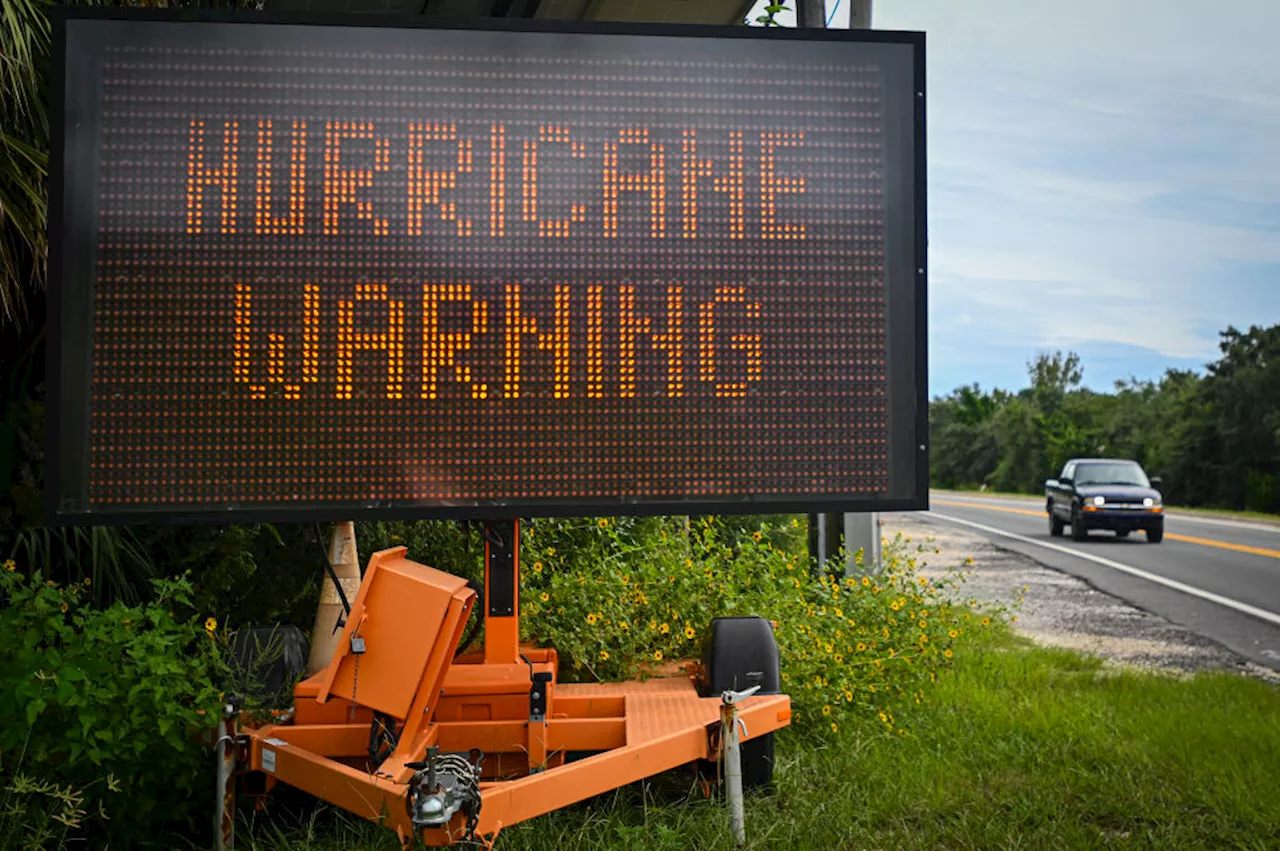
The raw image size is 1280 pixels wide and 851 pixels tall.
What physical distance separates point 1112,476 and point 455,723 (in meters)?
17.6

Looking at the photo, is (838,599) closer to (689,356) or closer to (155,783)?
(689,356)

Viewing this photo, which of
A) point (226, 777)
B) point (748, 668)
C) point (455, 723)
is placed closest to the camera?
point (226, 777)

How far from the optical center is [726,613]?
16.3ft

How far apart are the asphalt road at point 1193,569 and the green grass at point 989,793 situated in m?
4.20

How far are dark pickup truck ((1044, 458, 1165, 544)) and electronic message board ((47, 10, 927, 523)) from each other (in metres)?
16.7

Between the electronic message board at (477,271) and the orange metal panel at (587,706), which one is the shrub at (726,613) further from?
the electronic message board at (477,271)

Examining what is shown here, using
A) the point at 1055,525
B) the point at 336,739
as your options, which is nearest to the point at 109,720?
the point at 336,739

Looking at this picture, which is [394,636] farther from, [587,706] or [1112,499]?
[1112,499]

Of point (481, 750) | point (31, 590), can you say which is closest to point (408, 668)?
point (481, 750)

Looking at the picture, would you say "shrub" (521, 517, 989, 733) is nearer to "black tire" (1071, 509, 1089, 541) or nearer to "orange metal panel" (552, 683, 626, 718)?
"orange metal panel" (552, 683, 626, 718)

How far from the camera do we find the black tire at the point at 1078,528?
18562 mm

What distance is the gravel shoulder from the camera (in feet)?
27.2

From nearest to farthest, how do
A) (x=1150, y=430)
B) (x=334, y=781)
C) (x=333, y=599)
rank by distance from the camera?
1. (x=334, y=781)
2. (x=333, y=599)
3. (x=1150, y=430)

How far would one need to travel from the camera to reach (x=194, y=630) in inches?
142
